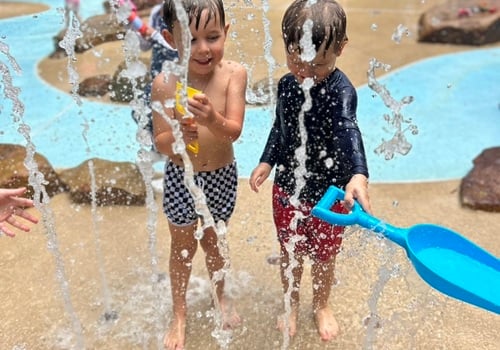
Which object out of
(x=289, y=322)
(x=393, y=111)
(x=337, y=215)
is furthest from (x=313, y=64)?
(x=393, y=111)

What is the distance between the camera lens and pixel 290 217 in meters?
1.97

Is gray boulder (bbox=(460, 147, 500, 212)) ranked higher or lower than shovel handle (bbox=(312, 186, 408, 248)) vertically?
lower

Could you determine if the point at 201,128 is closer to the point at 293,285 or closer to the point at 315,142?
the point at 315,142

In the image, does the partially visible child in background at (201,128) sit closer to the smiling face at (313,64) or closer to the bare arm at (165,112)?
the bare arm at (165,112)

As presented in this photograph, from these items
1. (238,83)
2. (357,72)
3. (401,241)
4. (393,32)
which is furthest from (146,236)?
(393,32)

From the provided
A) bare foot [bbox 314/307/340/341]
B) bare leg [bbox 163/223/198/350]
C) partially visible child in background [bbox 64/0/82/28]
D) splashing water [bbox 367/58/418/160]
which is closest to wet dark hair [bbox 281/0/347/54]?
splashing water [bbox 367/58/418/160]

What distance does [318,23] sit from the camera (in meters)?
1.64

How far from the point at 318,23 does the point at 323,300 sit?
1.11 metres

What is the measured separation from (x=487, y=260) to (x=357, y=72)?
Answer: 344 centimetres

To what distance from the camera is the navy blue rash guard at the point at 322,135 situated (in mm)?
1784

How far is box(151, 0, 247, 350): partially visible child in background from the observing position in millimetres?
1693

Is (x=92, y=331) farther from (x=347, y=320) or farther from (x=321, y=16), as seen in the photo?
(x=321, y=16)

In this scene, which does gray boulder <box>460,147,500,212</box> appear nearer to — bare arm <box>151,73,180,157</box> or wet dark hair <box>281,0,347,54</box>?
wet dark hair <box>281,0,347,54</box>

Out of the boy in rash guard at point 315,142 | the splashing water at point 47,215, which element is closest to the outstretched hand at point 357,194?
the boy in rash guard at point 315,142
